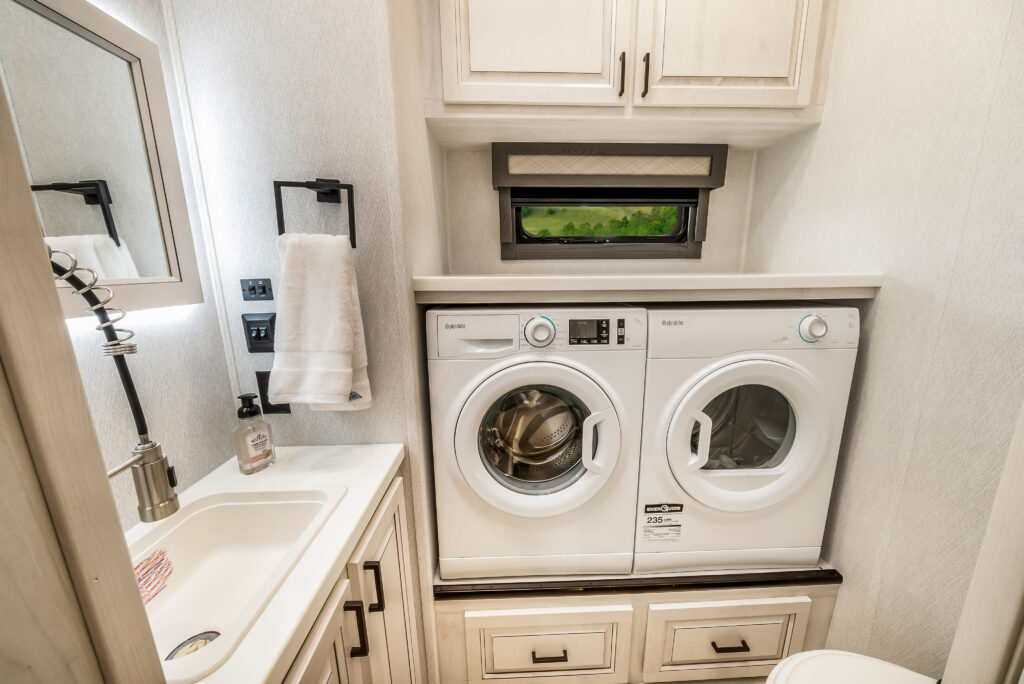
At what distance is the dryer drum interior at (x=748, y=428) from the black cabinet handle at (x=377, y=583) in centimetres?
101

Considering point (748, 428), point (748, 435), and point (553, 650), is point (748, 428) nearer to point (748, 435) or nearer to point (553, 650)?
point (748, 435)

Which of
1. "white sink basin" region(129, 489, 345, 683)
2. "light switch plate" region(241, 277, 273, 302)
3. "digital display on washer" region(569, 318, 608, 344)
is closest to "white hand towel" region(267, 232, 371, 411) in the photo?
"light switch plate" region(241, 277, 273, 302)

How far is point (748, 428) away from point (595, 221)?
1.05 metres

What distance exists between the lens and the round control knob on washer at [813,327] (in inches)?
42.7

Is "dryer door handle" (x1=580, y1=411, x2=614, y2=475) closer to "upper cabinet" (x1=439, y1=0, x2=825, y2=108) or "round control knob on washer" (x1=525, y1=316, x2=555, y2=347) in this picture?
Result: "round control knob on washer" (x1=525, y1=316, x2=555, y2=347)

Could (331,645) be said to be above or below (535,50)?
below

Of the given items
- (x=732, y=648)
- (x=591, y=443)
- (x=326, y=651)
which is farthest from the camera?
(x=732, y=648)

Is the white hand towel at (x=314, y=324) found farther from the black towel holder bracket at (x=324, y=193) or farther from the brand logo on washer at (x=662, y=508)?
the brand logo on washer at (x=662, y=508)

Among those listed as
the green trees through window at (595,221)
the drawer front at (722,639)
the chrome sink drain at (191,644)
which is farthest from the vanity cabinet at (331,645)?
the green trees through window at (595,221)

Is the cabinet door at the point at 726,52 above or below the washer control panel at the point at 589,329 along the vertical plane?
above

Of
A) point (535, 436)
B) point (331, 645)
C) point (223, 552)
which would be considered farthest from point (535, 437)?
point (223, 552)

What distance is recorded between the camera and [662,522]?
1.20 metres

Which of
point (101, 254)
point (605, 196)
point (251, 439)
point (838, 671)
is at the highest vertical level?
point (605, 196)

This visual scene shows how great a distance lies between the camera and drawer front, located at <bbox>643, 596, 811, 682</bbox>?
3.99 feet
